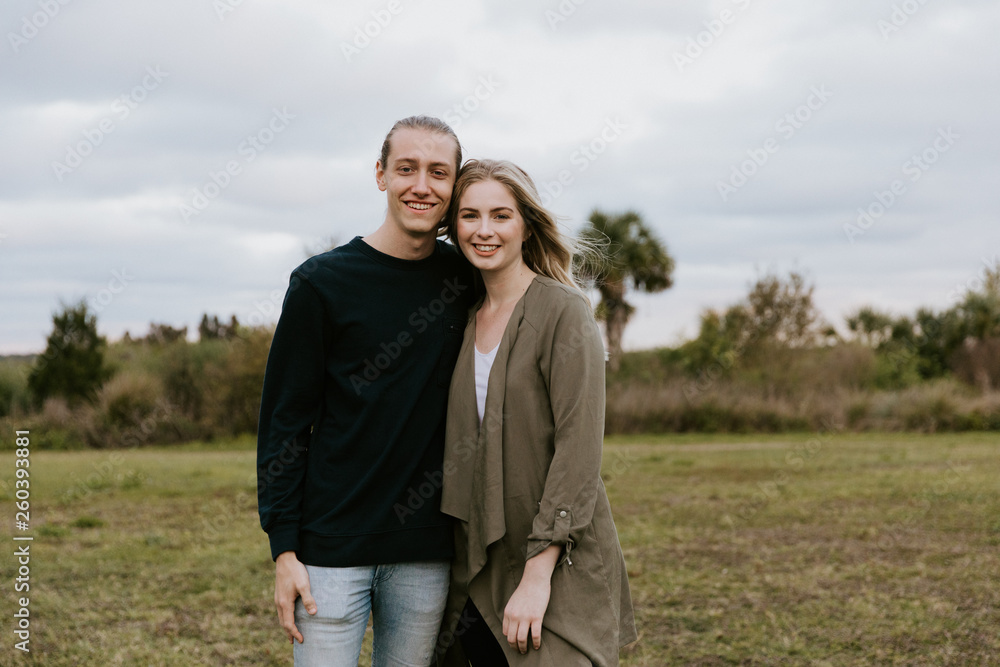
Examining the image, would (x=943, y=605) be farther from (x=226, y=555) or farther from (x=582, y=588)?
(x=226, y=555)

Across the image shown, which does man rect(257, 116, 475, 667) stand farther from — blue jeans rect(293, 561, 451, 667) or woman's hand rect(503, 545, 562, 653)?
woman's hand rect(503, 545, 562, 653)

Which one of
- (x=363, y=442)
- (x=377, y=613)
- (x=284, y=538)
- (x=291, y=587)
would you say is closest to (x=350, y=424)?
(x=363, y=442)

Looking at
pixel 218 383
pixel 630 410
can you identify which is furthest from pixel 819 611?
pixel 218 383

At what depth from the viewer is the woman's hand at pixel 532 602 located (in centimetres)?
224

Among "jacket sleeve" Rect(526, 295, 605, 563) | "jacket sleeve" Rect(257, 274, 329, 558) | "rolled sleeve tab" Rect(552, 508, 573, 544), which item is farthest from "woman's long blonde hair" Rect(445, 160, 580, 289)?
"rolled sleeve tab" Rect(552, 508, 573, 544)

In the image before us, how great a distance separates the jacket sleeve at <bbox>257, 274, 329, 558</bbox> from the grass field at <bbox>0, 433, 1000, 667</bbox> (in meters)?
2.84

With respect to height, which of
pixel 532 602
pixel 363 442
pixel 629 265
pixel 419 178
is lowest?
pixel 532 602

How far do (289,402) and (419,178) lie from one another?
0.76 m

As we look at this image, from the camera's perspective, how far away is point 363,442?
235 centimetres

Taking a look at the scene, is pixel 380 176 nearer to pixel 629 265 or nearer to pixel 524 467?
pixel 524 467

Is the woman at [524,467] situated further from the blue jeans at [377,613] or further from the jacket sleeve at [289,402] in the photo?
the jacket sleeve at [289,402]

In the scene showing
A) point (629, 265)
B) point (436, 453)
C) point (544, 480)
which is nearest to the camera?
point (544, 480)

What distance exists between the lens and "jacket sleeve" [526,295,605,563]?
2230 millimetres

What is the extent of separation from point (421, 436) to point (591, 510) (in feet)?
1.76
